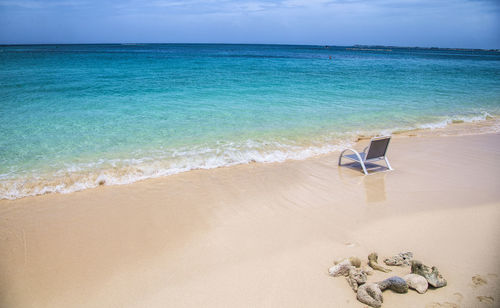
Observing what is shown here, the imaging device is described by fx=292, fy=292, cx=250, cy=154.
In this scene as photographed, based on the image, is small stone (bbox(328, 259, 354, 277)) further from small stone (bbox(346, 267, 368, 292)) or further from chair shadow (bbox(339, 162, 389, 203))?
chair shadow (bbox(339, 162, 389, 203))

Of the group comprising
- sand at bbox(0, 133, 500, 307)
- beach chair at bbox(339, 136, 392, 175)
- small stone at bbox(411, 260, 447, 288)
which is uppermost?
beach chair at bbox(339, 136, 392, 175)

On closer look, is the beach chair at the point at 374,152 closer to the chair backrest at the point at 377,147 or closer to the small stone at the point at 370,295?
the chair backrest at the point at 377,147

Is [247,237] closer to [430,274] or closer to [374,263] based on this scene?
[374,263]

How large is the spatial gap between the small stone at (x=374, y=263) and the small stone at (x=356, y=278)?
0.89 feet

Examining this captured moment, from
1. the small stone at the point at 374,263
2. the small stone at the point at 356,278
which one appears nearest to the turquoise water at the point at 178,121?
the small stone at the point at 374,263

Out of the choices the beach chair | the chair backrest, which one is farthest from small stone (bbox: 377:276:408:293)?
the chair backrest

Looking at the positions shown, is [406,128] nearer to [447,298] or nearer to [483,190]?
[483,190]

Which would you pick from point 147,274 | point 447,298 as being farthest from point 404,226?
point 147,274

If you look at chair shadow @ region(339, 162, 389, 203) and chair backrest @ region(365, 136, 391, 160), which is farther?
chair backrest @ region(365, 136, 391, 160)

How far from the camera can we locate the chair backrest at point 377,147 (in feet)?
21.2

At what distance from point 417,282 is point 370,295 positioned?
58cm

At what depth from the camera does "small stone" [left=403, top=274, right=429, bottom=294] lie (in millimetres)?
3092

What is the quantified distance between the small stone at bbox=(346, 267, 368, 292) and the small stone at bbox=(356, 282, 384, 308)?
0.08 meters

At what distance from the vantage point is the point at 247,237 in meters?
4.22
